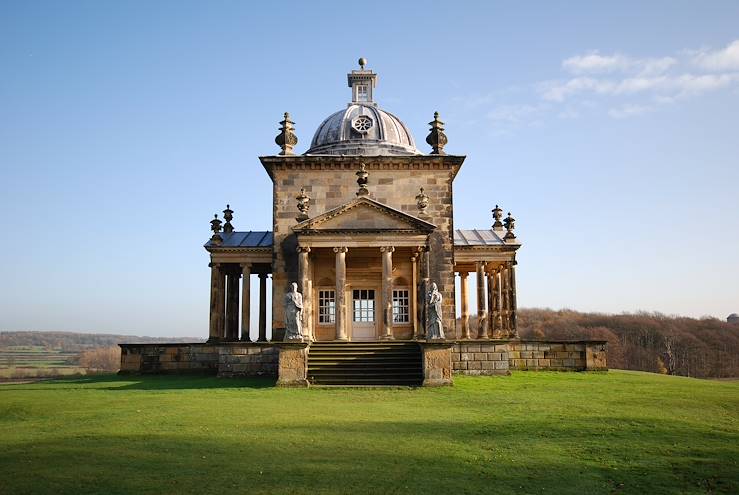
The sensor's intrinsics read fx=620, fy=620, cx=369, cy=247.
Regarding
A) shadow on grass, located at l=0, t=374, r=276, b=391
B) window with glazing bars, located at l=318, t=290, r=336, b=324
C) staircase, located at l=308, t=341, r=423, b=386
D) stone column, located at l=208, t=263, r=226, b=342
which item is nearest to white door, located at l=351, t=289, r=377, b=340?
window with glazing bars, located at l=318, t=290, r=336, b=324

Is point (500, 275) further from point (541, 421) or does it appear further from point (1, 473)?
point (1, 473)

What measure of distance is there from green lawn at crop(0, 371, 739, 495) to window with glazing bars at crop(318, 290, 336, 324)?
449 inches

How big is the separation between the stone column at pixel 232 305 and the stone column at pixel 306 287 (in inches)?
251

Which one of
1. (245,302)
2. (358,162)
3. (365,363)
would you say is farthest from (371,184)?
(365,363)

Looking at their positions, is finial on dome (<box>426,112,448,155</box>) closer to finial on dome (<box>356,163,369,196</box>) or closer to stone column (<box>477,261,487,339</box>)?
finial on dome (<box>356,163,369,196</box>)

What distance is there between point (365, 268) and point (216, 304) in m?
7.77

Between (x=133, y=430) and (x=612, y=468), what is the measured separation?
8333 millimetres

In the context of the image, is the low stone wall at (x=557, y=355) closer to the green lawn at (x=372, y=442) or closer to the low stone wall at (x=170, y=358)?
the green lawn at (x=372, y=442)

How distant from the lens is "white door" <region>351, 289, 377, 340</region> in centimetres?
2986

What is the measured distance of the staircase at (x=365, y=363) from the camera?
66.6 feet

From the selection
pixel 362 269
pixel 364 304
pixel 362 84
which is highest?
pixel 362 84

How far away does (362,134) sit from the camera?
3319 centimetres

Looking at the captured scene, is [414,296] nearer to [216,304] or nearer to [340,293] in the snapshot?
[340,293]

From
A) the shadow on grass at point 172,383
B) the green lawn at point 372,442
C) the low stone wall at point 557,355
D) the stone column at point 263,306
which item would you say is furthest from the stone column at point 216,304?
Answer: the low stone wall at point 557,355
